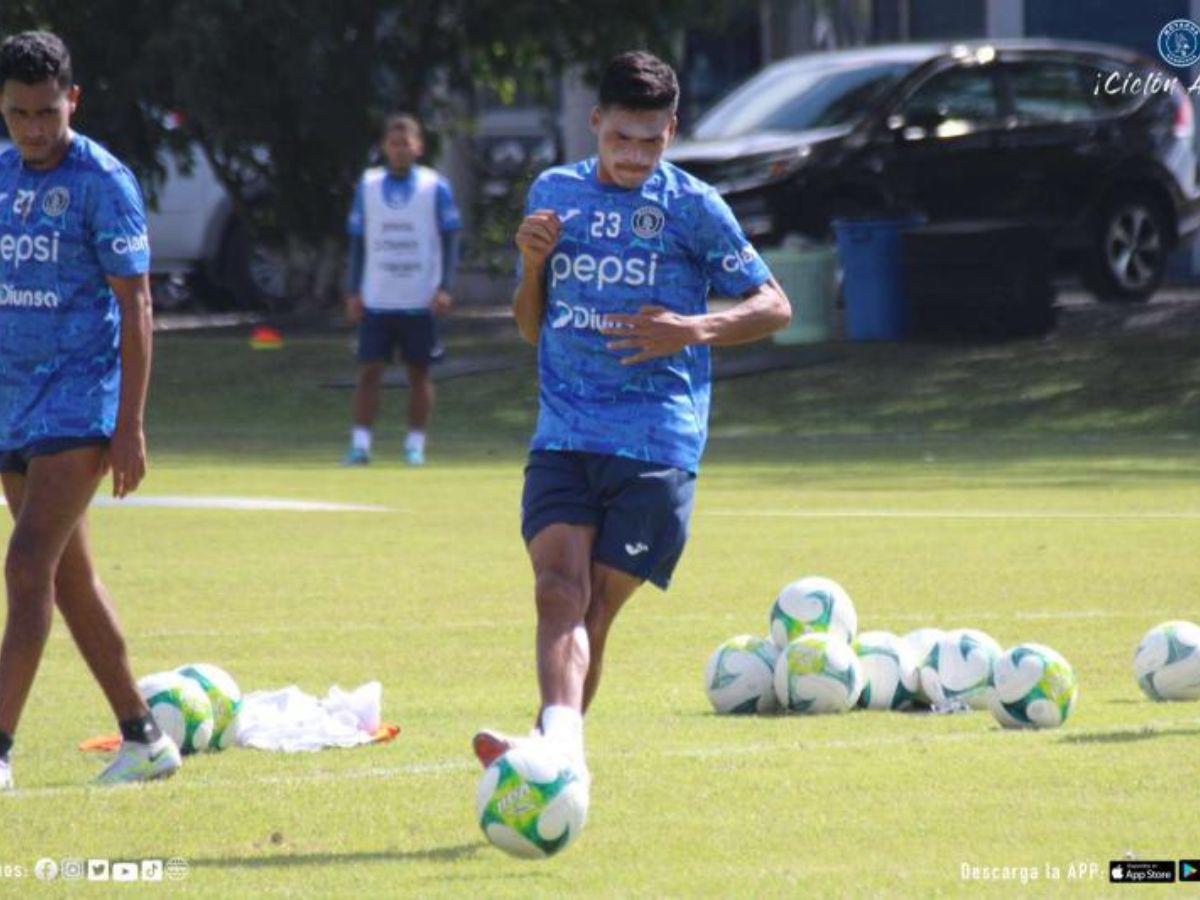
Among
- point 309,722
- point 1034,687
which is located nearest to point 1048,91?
point 1034,687

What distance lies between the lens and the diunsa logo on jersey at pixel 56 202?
25.9ft

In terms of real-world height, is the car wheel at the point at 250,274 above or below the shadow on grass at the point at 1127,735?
below

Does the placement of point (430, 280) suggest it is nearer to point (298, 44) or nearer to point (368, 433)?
point (368, 433)

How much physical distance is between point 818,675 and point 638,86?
8.34 ft

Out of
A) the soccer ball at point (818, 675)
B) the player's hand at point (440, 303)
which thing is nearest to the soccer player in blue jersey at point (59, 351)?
the soccer ball at point (818, 675)

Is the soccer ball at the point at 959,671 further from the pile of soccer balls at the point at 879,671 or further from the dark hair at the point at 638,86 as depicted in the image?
the dark hair at the point at 638,86

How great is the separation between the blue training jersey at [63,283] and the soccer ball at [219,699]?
104 cm

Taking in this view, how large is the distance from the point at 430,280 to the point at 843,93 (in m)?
8.39

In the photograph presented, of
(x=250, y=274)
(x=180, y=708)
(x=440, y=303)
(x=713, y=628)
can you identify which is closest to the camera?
(x=180, y=708)

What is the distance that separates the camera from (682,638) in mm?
11438

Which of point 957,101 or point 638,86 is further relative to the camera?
point 957,101

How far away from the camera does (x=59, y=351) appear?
7.93 m

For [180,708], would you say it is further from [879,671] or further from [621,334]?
[879,671]

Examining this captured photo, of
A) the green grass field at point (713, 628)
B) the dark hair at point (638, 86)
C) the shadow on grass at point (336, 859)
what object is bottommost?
the green grass field at point (713, 628)
